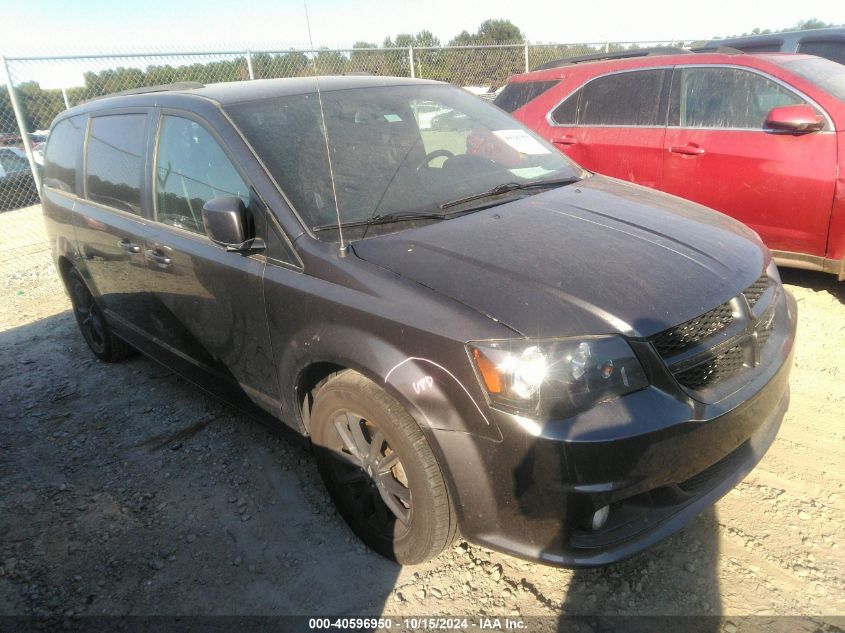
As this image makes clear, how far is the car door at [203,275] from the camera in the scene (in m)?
2.77

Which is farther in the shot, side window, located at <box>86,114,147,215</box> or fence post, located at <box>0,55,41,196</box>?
fence post, located at <box>0,55,41,196</box>

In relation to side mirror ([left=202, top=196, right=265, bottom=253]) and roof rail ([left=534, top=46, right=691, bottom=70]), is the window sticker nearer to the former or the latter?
side mirror ([left=202, top=196, right=265, bottom=253])

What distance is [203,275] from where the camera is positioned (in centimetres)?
298

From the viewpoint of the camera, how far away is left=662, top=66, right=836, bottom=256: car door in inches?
170

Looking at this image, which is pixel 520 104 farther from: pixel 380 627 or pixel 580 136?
pixel 380 627

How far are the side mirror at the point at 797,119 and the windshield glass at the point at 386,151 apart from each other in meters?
1.88

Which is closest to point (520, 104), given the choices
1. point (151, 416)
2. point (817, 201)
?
point (817, 201)

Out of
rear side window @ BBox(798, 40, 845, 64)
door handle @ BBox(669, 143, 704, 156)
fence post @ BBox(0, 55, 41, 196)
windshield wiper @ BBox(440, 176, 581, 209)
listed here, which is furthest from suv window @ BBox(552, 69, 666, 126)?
fence post @ BBox(0, 55, 41, 196)

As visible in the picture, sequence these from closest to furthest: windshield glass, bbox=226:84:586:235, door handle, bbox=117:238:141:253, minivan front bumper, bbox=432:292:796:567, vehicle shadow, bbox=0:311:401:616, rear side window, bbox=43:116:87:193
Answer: minivan front bumper, bbox=432:292:796:567 < vehicle shadow, bbox=0:311:401:616 < windshield glass, bbox=226:84:586:235 < door handle, bbox=117:238:141:253 < rear side window, bbox=43:116:87:193

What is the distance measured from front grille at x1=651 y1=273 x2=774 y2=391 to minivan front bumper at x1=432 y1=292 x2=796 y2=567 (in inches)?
3.6

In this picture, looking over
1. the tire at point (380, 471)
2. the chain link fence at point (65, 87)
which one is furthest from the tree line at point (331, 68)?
the tire at point (380, 471)

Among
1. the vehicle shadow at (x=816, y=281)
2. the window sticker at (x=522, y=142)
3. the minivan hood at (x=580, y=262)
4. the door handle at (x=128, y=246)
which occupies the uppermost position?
the window sticker at (x=522, y=142)

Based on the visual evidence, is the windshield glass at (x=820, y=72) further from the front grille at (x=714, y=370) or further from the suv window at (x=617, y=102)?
the front grille at (x=714, y=370)

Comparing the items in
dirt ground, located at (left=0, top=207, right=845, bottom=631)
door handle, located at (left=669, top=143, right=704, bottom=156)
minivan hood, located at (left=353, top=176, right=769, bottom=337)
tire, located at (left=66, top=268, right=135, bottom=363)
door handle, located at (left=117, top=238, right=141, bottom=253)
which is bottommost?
dirt ground, located at (left=0, top=207, right=845, bottom=631)
